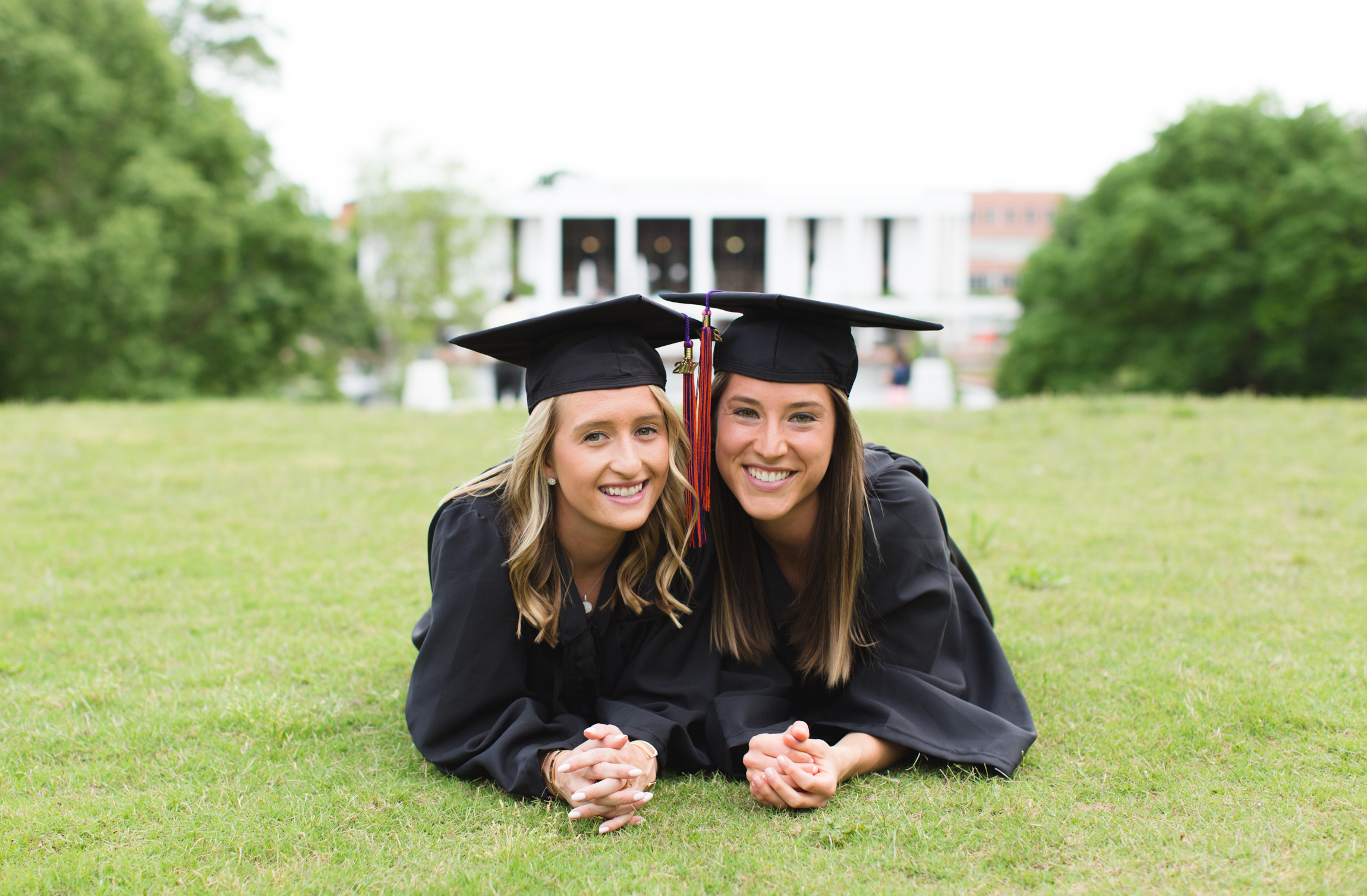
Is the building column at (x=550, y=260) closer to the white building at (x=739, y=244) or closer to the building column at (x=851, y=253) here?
the white building at (x=739, y=244)

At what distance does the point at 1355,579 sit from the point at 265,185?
27.3 m

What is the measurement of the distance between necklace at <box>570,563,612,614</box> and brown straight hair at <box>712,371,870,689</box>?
14.5 inches

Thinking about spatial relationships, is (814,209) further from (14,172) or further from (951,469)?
(951,469)

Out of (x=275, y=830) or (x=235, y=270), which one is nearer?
→ (x=275, y=830)

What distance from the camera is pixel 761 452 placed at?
3.00 metres

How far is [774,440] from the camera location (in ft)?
9.84

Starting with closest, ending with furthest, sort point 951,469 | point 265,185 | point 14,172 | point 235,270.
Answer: point 951,469
point 14,172
point 235,270
point 265,185

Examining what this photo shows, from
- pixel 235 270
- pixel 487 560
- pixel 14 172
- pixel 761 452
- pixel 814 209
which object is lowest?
pixel 487 560

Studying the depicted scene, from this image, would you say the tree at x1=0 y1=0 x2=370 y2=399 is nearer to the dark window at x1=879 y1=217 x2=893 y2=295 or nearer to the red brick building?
the dark window at x1=879 y1=217 x2=893 y2=295

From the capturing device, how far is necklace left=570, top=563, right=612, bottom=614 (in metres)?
3.21

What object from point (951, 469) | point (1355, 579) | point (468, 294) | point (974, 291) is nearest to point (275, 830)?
point (1355, 579)

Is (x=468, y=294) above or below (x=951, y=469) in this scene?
above

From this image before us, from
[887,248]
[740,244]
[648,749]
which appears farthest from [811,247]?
[648,749]

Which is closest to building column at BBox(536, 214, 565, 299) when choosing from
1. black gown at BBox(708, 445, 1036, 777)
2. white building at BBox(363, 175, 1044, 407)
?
white building at BBox(363, 175, 1044, 407)
